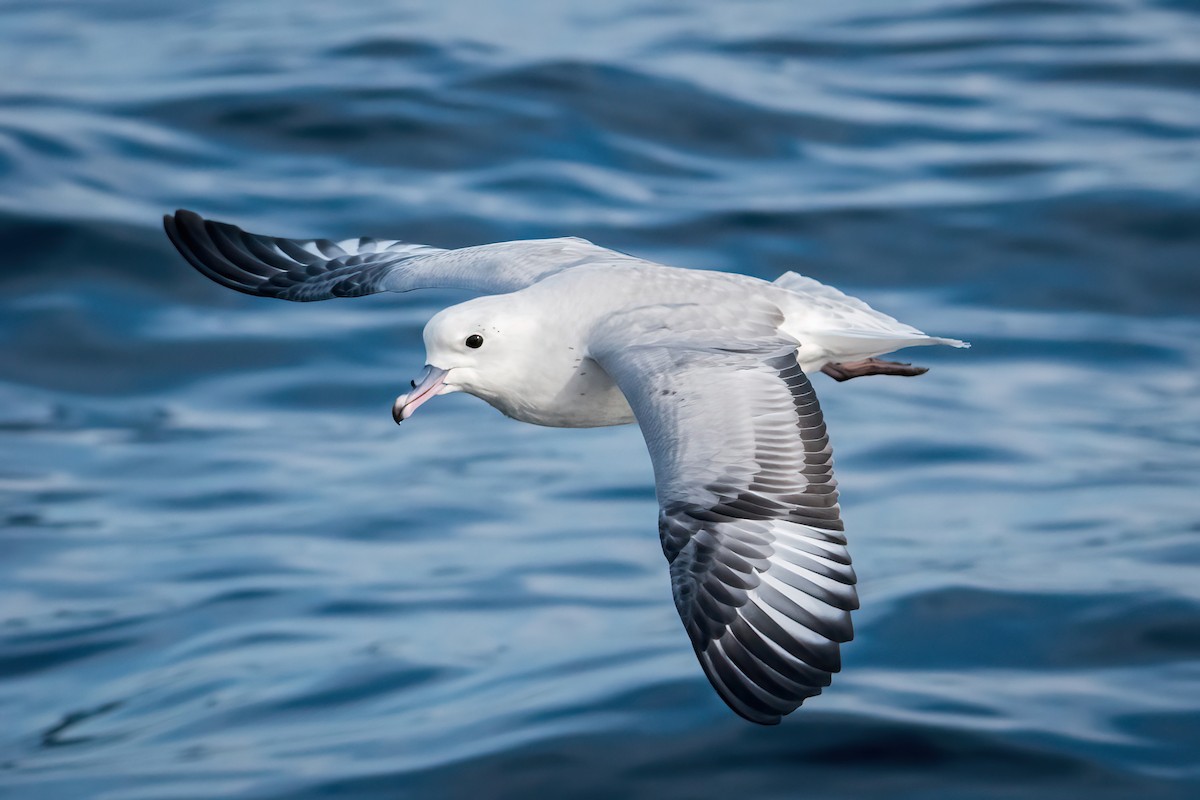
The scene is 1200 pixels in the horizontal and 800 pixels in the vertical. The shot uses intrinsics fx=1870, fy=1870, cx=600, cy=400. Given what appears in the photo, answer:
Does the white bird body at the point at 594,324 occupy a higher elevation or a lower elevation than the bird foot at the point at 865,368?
higher

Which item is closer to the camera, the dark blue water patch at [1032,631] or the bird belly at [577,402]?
the bird belly at [577,402]

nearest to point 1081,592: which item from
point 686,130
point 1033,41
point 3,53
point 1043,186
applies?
point 1043,186

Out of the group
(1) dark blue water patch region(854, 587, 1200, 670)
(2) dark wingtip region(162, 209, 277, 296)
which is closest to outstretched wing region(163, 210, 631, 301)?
(2) dark wingtip region(162, 209, 277, 296)

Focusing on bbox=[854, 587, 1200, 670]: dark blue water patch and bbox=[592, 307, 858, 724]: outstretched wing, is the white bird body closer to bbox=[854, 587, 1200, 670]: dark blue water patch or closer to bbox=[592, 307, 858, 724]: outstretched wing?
bbox=[592, 307, 858, 724]: outstretched wing

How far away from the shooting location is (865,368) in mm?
8438

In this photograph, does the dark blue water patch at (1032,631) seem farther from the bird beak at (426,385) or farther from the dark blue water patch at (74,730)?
the bird beak at (426,385)

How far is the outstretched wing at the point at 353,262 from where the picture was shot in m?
8.41

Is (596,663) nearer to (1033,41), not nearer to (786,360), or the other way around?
(786,360)

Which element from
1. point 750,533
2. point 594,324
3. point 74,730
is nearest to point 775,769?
point 594,324

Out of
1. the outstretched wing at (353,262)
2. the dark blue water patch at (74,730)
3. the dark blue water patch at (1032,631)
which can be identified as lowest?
the dark blue water patch at (74,730)

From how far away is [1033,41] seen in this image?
25.1 metres

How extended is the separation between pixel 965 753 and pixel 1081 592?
300cm

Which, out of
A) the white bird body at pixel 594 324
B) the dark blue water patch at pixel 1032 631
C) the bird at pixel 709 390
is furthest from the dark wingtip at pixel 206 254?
the dark blue water patch at pixel 1032 631

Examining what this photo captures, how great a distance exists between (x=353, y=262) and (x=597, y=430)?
8591mm
